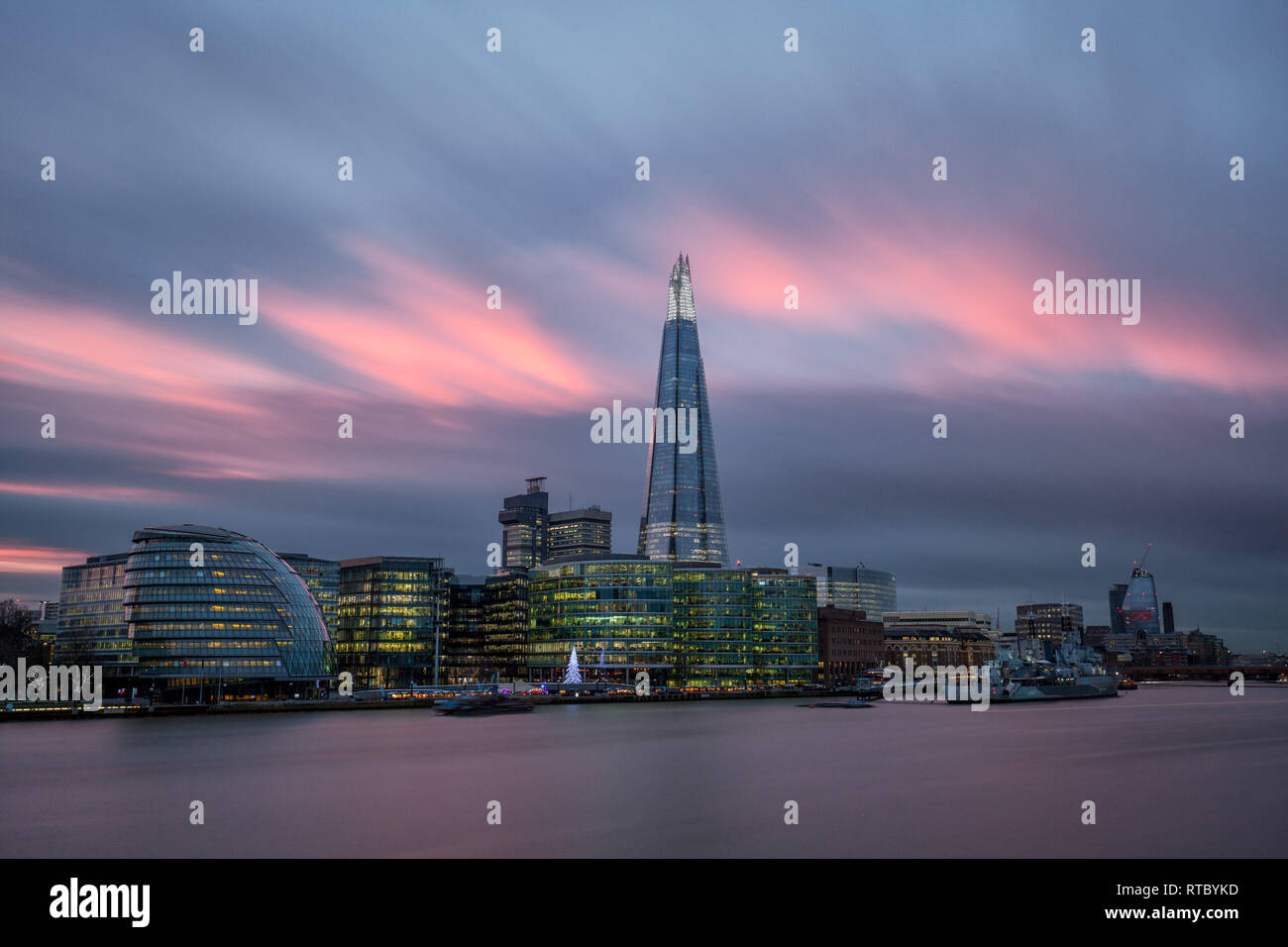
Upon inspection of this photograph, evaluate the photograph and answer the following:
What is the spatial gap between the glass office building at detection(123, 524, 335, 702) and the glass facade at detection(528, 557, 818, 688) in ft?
189

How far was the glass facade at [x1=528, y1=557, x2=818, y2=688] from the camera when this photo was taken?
171625 mm

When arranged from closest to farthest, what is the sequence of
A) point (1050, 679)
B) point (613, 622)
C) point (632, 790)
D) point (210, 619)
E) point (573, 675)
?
point (632, 790) → point (210, 619) → point (573, 675) → point (1050, 679) → point (613, 622)

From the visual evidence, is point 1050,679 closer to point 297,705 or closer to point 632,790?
point 297,705

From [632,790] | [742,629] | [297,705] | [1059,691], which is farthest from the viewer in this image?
[742,629]

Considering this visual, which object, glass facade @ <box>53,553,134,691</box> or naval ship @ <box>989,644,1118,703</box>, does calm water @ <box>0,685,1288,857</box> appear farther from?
naval ship @ <box>989,644,1118,703</box>

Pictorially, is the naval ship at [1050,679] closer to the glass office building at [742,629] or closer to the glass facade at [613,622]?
the glass office building at [742,629]

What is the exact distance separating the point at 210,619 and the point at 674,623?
276ft

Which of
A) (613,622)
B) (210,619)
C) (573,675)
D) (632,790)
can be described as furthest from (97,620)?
(632,790)

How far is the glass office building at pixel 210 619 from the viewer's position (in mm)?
116625

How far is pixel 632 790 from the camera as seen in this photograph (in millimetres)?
47875
